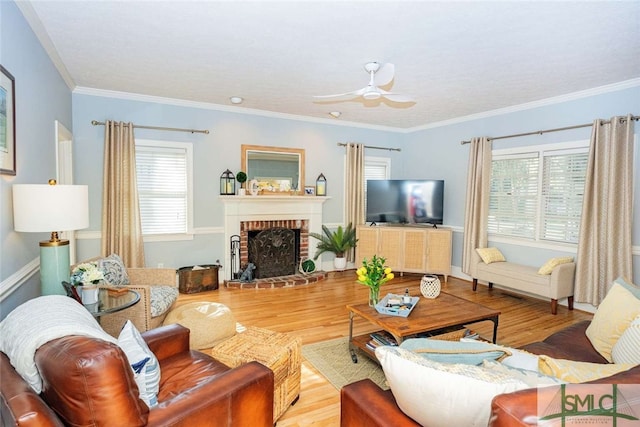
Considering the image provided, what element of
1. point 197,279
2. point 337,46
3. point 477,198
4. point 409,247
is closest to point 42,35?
point 337,46

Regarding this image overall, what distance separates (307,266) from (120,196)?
2896mm

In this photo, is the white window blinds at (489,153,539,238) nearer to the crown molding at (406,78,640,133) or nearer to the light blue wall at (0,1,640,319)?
the light blue wall at (0,1,640,319)

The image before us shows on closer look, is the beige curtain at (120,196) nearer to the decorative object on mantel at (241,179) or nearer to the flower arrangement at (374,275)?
the decorative object on mantel at (241,179)

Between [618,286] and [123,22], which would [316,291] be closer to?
[618,286]

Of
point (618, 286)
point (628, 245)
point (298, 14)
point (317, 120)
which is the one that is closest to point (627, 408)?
point (618, 286)

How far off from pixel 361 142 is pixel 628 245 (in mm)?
4014

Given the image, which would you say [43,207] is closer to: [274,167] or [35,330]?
[35,330]

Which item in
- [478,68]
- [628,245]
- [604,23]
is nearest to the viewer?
[604,23]

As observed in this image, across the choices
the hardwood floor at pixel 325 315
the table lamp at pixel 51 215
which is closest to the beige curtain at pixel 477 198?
the hardwood floor at pixel 325 315

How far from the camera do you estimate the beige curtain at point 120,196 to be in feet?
15.1

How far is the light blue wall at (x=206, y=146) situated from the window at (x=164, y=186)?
12cm

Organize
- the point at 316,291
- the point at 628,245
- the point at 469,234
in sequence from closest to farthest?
the point at 628,245, the point at 316,291, the point at 469,234

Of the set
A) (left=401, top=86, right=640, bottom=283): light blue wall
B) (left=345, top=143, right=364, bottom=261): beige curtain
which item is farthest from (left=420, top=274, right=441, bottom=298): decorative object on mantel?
(left=345, top=143, right=364, bottom=261): beige curtain

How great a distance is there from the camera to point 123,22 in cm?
273
